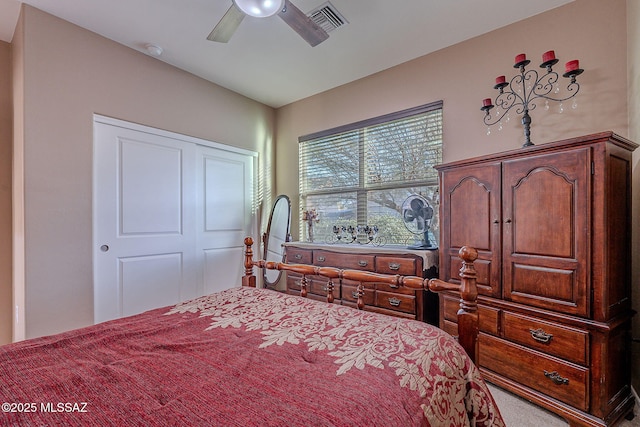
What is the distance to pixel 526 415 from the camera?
1772 millimetres

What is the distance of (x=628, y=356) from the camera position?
1799 millimetres

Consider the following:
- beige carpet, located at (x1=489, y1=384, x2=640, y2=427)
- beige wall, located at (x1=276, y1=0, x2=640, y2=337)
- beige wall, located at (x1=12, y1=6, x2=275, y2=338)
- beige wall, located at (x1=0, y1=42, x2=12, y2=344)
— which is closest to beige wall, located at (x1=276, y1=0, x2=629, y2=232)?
beige wall, located at (x1=276, y1=0, x2=640, y2=337)

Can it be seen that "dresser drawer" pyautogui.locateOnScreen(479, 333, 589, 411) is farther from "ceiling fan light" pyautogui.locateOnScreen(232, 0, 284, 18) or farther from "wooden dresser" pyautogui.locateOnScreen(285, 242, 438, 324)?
"ceiling fan light" pyautogui.locateOnScreen(232, 0, 284, 18)

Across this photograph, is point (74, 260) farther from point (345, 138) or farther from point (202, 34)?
point (345, 138)

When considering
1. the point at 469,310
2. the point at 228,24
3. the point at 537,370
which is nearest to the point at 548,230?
the point at 537,370

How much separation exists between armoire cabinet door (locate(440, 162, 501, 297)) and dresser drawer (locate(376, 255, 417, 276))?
227 mm

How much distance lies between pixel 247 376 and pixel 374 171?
2700mm

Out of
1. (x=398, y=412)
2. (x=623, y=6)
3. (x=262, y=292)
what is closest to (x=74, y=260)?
(x=262, y=292)

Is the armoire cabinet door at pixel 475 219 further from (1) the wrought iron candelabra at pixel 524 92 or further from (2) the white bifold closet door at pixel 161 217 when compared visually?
(2) the white bifold closet door at pixel 161 217

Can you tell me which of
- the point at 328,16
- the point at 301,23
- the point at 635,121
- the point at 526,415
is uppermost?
the point at 328,16

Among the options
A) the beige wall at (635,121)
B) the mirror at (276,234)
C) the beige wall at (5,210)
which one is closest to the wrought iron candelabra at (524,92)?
the beige wall at (635,121)

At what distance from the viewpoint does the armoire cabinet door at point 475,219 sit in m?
→ 2.01

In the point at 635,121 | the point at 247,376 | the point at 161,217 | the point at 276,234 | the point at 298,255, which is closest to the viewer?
the point at 247,376

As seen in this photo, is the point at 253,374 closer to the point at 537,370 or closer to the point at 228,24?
the point at 537,370
